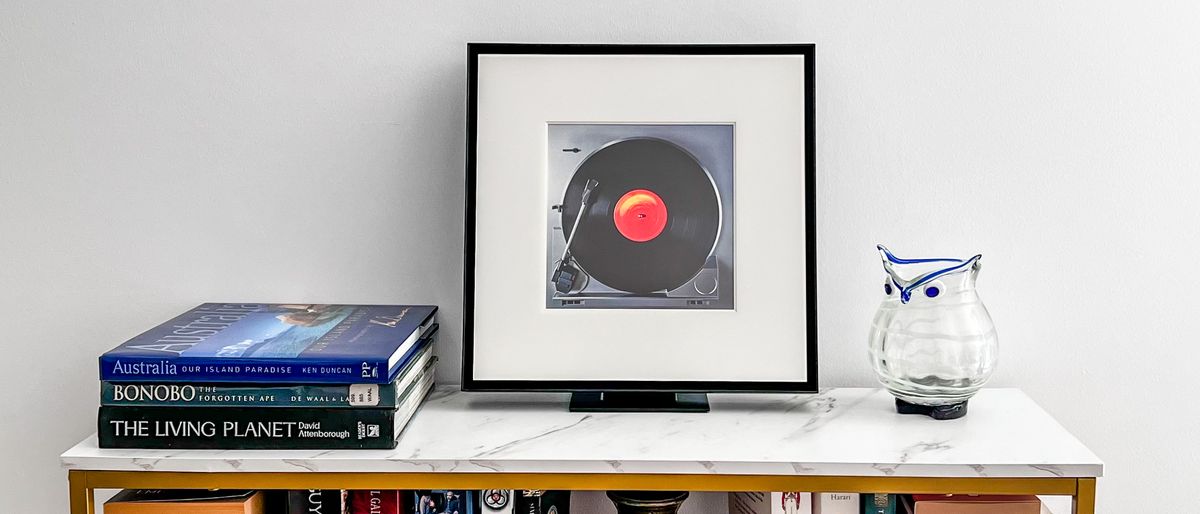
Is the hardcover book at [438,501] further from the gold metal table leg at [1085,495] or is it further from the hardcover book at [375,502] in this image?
the gold metal table leg at [1085,495]

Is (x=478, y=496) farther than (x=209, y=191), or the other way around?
(x=209, y=191)

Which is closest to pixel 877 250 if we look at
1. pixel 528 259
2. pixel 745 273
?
pixel 745 273

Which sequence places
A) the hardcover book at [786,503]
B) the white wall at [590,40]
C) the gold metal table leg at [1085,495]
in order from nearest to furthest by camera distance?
1. the gold metal table leg at [1085,495]
2. the hardcover book at [786,503]
3. the white wall at [590,40]

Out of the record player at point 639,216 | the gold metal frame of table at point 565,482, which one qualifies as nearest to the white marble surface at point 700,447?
the gold metal frame of table at point 565,482

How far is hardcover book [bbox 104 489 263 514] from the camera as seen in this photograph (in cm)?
101

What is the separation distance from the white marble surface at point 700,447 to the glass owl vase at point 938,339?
0.11 feet

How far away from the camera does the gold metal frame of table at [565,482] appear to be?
98 centimetres

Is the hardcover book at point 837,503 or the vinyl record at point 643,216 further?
the vinyl record at point 643,216

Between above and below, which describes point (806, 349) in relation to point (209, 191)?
below

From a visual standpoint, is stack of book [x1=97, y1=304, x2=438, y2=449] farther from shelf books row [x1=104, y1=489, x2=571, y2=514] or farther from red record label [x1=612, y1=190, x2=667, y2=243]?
red record label [x1=612, y1=190, x2=667, y2=243]

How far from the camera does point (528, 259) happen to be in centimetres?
116

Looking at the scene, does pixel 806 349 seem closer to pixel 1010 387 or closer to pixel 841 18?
pixel 1010 387

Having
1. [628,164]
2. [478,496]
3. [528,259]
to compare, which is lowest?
[478,496]

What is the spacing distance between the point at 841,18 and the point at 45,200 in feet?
3.48
